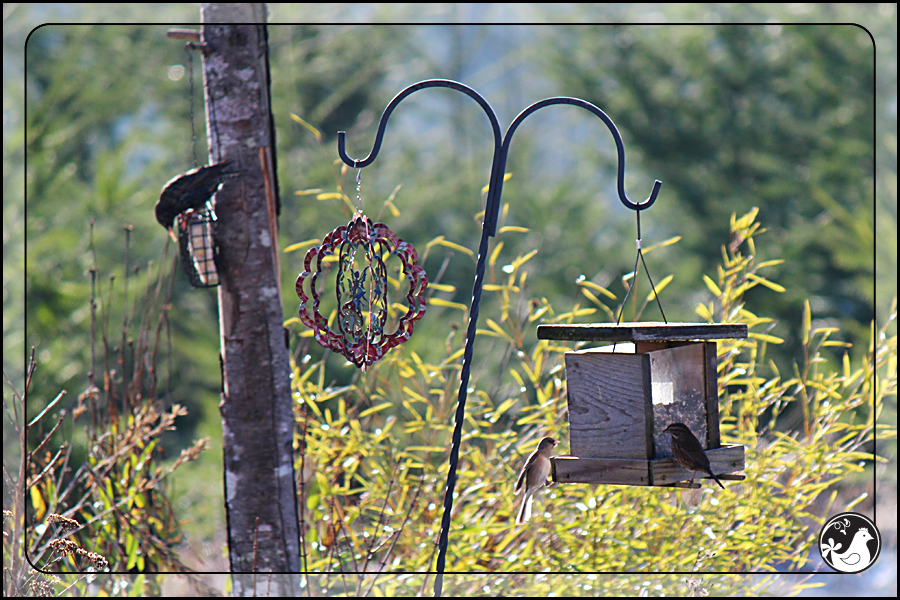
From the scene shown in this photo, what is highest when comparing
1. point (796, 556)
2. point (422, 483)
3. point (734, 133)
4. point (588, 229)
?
point (734, 133)

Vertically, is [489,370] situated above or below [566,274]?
below

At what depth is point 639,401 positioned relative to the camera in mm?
1192

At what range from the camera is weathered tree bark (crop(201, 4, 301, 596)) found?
68.8 inches

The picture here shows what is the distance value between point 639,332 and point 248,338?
991 millimetres

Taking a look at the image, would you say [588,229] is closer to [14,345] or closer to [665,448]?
[14,345]

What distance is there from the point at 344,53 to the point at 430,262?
1.44 meters

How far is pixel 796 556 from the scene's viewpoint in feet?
6.25

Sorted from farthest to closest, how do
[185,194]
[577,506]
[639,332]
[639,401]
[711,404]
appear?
1. [577,506]
2. [185,194]
3. [711,404]
4. [639,401]
5. [639,332]

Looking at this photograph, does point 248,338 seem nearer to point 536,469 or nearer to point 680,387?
point 536,469

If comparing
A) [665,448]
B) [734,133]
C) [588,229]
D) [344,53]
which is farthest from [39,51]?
[665,448]

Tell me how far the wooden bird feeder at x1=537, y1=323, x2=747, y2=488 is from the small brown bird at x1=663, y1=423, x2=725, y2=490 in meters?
0.02

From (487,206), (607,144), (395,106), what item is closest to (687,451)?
(487,206)

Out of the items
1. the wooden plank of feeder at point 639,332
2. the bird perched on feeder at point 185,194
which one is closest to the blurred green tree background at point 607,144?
the bird perched on feeder at point 185,194

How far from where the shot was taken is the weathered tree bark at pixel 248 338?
5.74 feet
